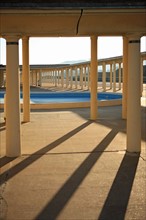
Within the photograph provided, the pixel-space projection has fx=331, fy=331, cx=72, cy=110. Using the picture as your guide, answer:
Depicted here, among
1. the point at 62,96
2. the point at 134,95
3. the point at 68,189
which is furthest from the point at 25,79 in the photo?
the point at 62,96

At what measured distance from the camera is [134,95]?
7602mm

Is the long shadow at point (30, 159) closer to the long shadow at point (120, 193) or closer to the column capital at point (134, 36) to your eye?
the long shadow at point (120, 193)

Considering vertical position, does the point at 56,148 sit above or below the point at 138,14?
below

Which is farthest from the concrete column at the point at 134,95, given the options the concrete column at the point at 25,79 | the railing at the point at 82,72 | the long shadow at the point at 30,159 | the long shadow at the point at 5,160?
the railing at the point at 82,72

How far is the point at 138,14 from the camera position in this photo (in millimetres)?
5371

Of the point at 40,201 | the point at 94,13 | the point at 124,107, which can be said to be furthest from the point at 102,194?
the point at 124,107

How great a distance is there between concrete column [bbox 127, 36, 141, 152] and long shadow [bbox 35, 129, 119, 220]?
2.77ft

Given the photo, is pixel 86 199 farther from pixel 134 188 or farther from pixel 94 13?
pixel 94 13

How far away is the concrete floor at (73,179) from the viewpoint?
14.9 feet

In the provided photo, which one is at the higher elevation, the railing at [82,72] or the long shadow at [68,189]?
the railing at [82,72]

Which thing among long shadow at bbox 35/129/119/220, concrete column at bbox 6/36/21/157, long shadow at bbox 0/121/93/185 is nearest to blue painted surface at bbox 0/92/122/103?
long shadow at bbox 0/121/93/185

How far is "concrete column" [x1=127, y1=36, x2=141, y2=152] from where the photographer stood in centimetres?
745

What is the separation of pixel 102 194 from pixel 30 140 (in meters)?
4.66

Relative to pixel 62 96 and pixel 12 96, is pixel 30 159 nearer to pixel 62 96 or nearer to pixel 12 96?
pixel 12 96
